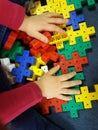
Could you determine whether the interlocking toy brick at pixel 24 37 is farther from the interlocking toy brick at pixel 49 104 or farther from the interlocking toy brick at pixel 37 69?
the interlocking toy brick at pixel 49 104

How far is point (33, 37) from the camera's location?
1.06 metres

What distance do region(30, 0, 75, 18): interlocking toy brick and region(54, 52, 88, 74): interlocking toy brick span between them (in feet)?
0.50

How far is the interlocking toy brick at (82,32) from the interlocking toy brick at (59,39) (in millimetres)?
18

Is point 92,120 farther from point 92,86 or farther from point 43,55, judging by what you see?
point 43,55

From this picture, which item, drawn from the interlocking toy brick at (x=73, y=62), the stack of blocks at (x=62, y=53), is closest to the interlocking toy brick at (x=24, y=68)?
the stack of blocks at (x=62, y=53)

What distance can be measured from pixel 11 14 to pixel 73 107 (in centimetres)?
39

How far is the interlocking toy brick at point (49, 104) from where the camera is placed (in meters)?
1.04

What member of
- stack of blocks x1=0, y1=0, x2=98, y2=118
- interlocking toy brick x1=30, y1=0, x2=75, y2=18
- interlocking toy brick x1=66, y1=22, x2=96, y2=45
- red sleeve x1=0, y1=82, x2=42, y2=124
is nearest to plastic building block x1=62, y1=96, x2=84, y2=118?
stack of blocks x1=0, y1=0, x2=98, y2=118

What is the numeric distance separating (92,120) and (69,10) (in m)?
0.40

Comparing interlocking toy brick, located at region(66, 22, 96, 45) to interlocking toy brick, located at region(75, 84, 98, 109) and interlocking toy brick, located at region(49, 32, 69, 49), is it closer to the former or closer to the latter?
interlocking toy brick, located at region(49, 32, 69, 49)

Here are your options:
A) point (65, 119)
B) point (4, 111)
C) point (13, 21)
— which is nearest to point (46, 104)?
point (65, 119)

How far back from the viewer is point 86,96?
100 cm

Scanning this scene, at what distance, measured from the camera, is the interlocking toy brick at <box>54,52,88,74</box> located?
1.02 meters

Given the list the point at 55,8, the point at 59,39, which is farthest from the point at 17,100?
the point at 55,8
